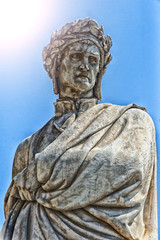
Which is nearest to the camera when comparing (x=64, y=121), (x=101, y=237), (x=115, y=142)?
(x=101, y=237)

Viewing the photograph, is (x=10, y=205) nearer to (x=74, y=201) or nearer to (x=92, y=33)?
(x=74, y=201)

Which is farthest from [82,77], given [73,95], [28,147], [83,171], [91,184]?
[91,184]

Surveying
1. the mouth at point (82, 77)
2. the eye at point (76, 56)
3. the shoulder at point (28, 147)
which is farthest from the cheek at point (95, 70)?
the shoulder at point (28, 147)

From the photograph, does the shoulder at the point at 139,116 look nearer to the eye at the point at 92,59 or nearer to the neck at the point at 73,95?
the neck at the point at 73,95

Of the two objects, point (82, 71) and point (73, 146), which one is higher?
point (82, 71)

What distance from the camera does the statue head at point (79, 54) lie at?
8.38 m

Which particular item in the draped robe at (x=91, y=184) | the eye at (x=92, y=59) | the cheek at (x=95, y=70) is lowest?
the draped robe at (x=91, y=184)

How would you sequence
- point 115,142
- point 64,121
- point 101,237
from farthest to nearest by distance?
point 64,121
point 115,142
point 101,237

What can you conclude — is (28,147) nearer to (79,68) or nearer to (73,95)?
(73,95)

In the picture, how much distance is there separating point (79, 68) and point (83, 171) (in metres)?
1.71

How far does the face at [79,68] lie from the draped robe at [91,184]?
63cm

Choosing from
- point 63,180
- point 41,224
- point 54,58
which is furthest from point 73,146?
point 54,58

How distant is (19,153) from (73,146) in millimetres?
1162

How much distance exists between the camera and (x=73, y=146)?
24.7 ft
